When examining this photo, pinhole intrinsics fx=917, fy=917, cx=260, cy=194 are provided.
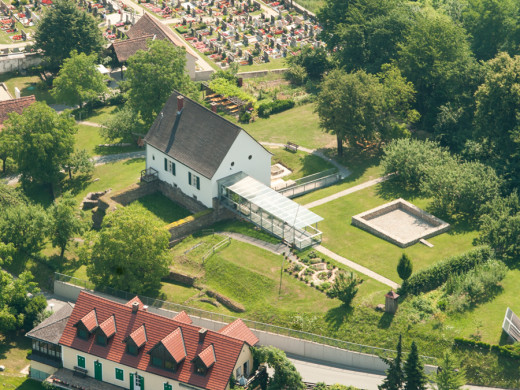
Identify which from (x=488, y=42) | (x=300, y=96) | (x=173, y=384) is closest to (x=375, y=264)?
(x=173, y=384)

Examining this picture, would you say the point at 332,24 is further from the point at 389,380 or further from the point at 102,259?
the point at 389,380

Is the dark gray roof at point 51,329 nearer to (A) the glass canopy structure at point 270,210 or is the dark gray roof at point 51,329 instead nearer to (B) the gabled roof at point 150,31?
(A) the glass canopy structure at point 270,210

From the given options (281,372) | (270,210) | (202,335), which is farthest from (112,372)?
(270,210)

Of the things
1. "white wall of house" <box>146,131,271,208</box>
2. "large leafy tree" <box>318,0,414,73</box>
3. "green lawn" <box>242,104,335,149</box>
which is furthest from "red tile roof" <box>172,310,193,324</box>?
"large leafy tree" <box>318,0,414,73</box>

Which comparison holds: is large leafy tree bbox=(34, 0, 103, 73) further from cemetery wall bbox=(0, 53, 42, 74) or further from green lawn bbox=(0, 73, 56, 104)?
cemetery wall bbox=(0, 53, 42, 74)

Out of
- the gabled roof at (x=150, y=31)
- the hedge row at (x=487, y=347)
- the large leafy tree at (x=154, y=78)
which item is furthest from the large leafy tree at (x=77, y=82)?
the hedge row at (x=487, y=347)

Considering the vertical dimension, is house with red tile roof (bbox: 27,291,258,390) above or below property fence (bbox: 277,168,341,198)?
below

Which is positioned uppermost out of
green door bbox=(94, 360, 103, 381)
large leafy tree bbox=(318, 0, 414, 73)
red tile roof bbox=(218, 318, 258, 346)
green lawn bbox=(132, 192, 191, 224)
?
large leafy tree bbox=(318, 0, 414, 73)
